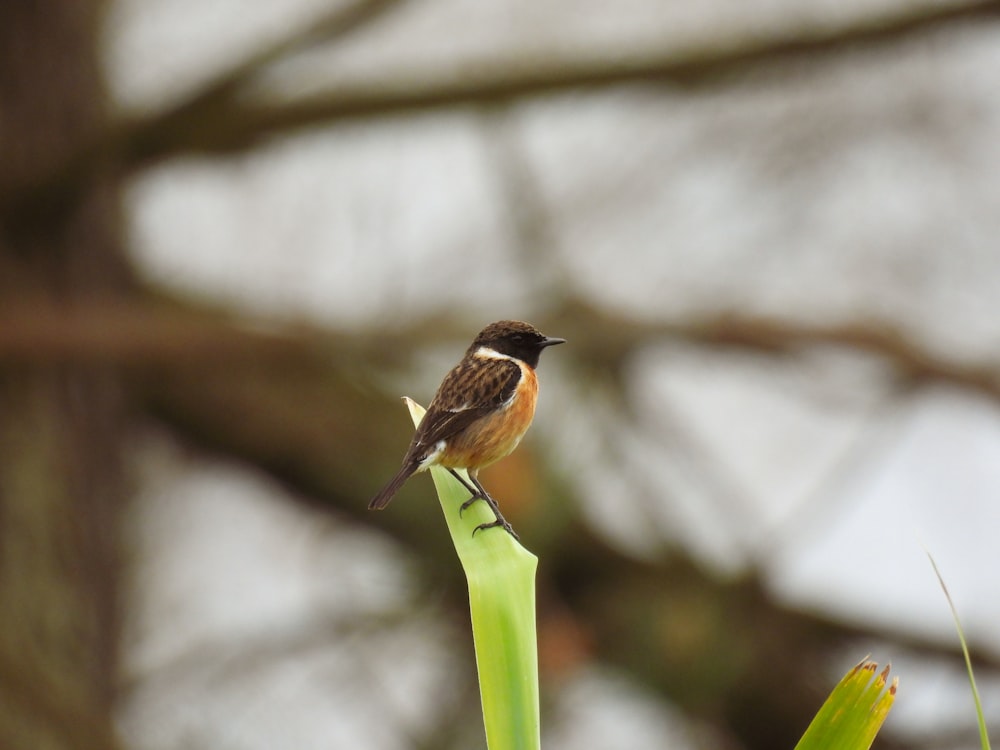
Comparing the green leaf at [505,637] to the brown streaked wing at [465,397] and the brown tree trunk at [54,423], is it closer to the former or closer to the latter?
the brown streaked wing at [465,397]

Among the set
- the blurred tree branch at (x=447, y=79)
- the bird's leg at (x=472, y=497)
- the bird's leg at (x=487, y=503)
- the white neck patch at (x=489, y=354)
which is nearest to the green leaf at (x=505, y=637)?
the bird's leg at (x=487, y=503)

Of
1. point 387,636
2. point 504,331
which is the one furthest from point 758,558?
point 504,331

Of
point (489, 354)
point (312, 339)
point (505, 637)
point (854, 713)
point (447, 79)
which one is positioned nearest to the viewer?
point (854, 713)

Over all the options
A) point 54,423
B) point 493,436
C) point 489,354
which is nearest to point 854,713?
point 493,436

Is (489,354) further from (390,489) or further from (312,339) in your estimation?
(312,339)

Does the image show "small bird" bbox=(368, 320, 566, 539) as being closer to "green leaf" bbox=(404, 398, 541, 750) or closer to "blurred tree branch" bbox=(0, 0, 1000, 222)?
"green leaf" bbox=(404, 398, 541, 750)

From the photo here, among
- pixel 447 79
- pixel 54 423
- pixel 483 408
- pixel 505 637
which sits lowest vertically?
pixel 54 423
